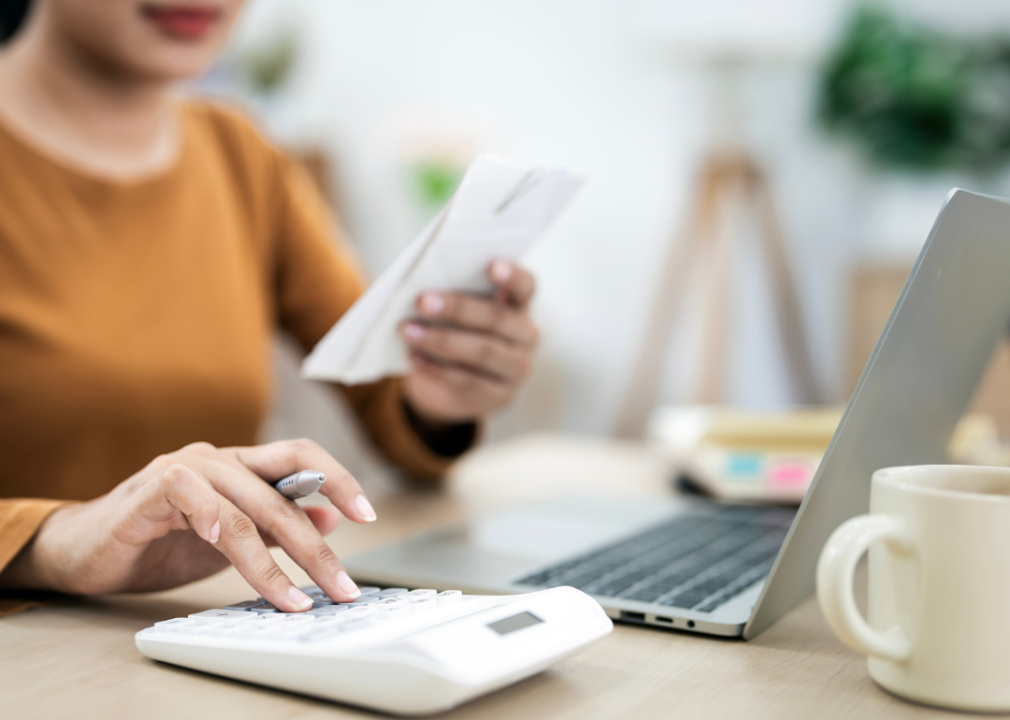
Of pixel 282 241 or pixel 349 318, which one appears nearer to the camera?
pixel 349 318

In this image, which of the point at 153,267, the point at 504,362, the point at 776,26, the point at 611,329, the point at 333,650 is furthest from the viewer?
the point at 611,329

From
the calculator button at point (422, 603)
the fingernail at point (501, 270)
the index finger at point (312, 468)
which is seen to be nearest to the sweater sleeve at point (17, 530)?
the index finger at point (312, 468)

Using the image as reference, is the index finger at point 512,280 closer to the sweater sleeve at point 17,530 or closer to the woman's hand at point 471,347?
the woman's hand at point 471,347

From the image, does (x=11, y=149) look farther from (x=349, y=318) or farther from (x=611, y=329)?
(x=611, y=329)

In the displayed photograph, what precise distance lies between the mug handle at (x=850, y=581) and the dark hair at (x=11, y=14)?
36.0 inches

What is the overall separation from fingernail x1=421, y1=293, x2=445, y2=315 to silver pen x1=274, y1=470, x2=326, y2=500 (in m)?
0.25

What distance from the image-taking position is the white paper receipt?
0.53m

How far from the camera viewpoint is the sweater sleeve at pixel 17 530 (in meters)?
0.48

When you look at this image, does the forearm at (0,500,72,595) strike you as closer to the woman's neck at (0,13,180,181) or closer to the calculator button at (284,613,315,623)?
the calculator button at (284,613,315,623)

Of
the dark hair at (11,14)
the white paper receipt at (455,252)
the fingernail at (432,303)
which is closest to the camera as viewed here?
the white paper receipt at (455,252)

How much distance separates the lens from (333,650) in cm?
34

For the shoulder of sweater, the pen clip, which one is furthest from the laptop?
the shoulder of sweater

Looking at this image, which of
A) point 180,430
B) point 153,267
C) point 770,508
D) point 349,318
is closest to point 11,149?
point 153,267

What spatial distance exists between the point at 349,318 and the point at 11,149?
45cm
